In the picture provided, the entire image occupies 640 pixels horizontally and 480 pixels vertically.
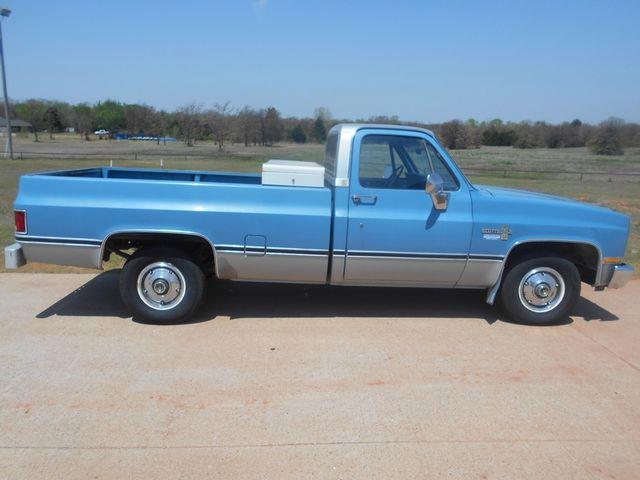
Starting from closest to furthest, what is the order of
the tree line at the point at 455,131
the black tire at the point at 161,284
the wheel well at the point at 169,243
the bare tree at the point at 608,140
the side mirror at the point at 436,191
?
the side mirror at the point at 436,191
the wheel well at the point at 169,243
the black tire at the point at 161,284
the tree line at the point at 455,131
the bare tree at the point at 608,140

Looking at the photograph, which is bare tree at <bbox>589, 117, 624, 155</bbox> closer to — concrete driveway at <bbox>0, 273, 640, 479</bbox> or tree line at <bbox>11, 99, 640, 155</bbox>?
tree line at <bbox>11, 99, 640, 155</bbox>

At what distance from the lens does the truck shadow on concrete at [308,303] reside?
5.91 metres

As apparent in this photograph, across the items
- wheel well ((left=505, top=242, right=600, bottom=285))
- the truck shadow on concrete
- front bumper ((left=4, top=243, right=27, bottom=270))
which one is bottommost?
the truck shadow on concrete

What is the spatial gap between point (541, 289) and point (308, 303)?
2374 millimetres

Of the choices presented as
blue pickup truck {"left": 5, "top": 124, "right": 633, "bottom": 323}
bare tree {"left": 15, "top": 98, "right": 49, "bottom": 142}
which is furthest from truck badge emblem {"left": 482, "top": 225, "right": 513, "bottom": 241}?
bare tree {"left": 15, "top": 98, "right": 49, "bottom": 142}

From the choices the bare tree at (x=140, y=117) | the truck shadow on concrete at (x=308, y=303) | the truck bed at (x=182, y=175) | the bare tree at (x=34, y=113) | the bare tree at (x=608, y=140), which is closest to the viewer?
the truck shadow on concrete at (x=308, y=303)

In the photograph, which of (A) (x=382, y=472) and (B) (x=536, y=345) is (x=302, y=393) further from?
(B) (x=536, y=345)

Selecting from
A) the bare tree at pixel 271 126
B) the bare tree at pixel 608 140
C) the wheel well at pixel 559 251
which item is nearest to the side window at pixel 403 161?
the wheel well at pixel 559 251

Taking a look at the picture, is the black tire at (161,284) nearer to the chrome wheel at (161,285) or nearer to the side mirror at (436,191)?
the chrome wheel at (161,285)

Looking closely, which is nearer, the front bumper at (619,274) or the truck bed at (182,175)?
the front bumper at (619,274)

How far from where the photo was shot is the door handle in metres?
5.35

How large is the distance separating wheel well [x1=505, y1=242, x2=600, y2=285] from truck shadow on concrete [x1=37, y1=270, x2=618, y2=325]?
0.64m

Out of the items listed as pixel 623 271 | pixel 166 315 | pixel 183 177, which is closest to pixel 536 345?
pixel 623 271

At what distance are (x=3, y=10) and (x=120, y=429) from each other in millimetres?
33821
